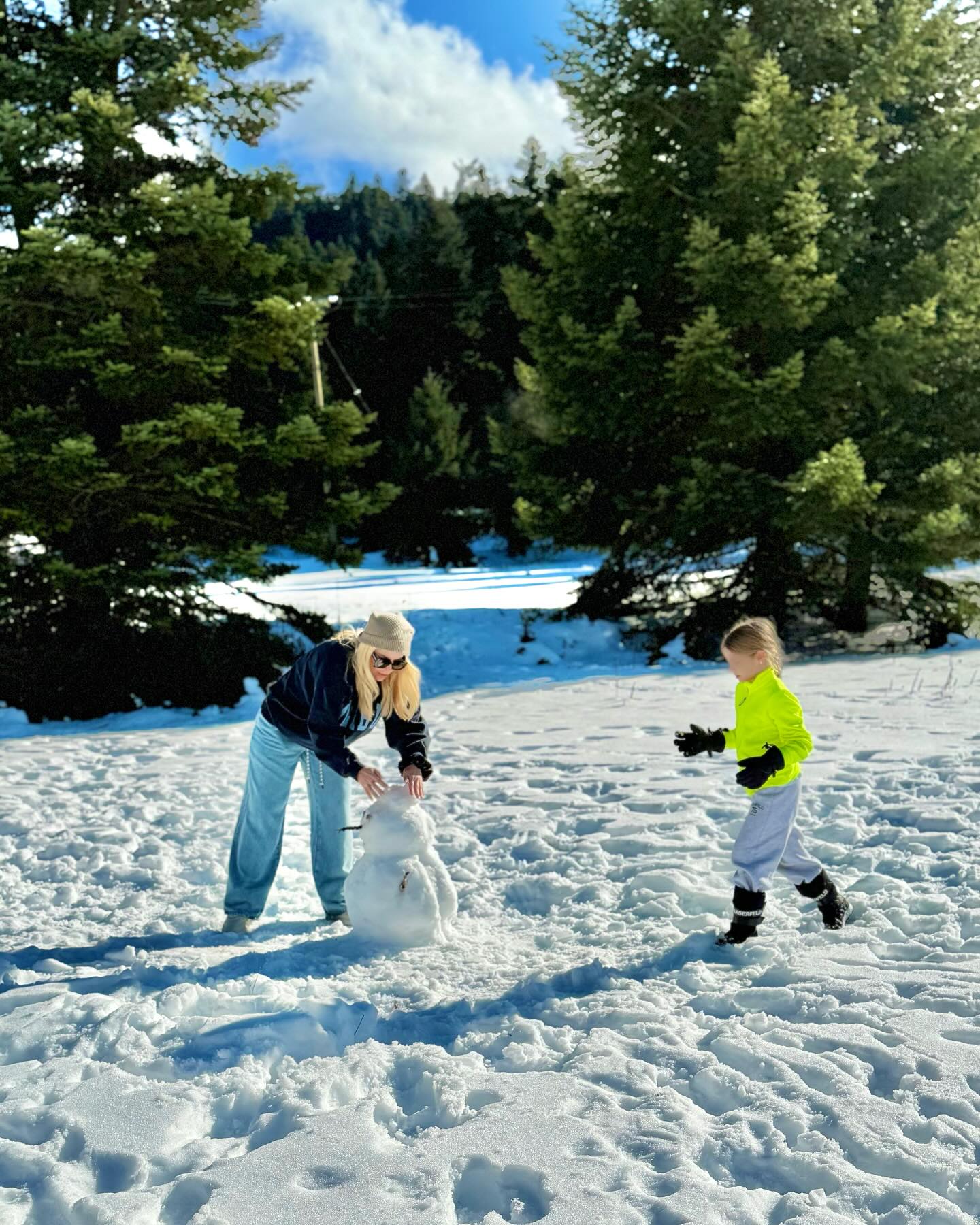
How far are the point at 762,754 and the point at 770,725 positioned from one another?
5.5 inches

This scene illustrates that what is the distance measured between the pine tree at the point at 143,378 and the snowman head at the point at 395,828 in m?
6.83

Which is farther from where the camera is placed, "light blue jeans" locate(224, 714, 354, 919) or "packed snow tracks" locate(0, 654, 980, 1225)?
"light blue jeans" locate(224, 714, 354, 919)

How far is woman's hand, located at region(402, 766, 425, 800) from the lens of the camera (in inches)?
194

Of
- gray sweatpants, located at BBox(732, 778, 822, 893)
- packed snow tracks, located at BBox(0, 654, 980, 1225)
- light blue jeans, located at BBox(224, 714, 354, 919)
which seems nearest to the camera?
packed snow tracks, located at BBox(0, 654, 980, 1225)

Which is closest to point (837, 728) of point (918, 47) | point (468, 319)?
point (918, 47)

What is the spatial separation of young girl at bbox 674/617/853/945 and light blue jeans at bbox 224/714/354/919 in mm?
1875

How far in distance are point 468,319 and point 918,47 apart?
26209mm

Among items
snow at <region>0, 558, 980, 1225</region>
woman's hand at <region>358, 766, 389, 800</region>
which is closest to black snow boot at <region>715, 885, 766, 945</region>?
snow at <region>0, 558, 980, 1225</region>

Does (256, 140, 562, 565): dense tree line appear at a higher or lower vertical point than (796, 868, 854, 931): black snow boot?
higher

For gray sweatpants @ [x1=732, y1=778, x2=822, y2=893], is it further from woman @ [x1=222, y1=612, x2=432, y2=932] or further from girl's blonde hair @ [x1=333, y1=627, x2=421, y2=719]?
girl's blonde hair @ [x1=333, y1=627, x2=421, y2=719]

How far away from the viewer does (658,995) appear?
424cm

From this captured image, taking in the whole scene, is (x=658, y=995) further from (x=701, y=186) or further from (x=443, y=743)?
(x=701, y=186)

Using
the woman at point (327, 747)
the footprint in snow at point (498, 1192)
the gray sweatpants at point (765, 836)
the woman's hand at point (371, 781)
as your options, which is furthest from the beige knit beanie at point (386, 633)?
the footprint in snow at point (498, 1192)

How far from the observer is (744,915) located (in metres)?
4.77
